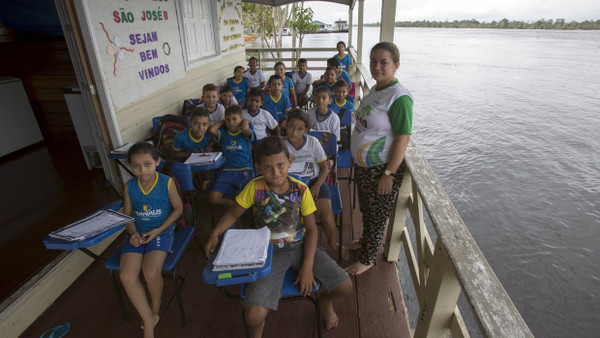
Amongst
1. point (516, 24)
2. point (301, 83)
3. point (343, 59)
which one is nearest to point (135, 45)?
point (301, 83)

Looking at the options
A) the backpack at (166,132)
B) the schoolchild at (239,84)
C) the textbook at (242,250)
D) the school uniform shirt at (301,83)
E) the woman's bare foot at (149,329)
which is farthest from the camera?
the school uniform shirt at (301,83)

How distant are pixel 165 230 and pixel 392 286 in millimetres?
1591

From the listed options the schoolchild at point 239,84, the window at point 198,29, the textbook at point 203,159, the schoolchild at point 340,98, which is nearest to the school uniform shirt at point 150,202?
the textbook at point 203,159

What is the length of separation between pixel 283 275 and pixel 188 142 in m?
1.90

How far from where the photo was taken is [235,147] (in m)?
2.96

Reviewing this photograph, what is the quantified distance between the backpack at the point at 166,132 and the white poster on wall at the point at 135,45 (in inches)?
14.6

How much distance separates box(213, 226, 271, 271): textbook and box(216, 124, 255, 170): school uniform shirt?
1497mm

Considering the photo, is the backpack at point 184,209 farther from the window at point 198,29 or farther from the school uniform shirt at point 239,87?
the school uniform shirt at point 239,87

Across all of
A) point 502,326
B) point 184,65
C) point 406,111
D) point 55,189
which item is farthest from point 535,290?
point 55,189

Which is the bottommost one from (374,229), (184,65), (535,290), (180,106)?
(535,290)

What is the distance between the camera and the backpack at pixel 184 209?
7.07 feet

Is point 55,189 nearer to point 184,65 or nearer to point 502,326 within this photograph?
point 184,65

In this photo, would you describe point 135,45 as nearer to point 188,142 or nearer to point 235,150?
point 188,142

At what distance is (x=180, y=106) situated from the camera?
446cm
